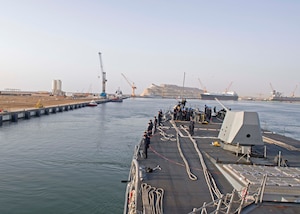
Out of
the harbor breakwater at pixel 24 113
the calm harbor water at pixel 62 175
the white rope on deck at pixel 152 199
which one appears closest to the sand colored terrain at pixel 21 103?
the harbor breakwater at pixel 24 113

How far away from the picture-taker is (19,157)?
19.8 meters

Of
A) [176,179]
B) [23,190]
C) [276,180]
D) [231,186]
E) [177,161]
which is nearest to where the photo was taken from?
[276,180]

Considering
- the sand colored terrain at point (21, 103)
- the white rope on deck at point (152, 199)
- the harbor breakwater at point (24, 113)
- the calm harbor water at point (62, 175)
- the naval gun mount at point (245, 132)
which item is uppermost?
the naval gun mount at point (245, 132)

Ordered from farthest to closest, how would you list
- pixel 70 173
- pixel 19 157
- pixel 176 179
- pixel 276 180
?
1. pixel 19 157
2. pixel 70 173
3. pixel 176 179
4. pixel 276 180

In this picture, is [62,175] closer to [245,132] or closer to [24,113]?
[245,132]

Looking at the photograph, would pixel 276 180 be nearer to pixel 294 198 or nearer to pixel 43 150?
pixel 294 198

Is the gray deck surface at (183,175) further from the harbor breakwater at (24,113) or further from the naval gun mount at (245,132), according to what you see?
the harbor breakwater at (24,113)

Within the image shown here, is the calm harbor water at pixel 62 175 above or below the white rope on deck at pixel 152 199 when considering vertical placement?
below

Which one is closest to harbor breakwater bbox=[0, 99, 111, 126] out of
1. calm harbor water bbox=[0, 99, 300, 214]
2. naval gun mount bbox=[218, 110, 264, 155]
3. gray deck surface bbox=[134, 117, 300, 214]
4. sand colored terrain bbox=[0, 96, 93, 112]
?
sand colored terrain bbox=[0, 96, 93, 112]

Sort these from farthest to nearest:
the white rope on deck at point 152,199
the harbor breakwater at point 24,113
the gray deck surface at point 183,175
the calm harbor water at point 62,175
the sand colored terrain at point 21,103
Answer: the sand colored terrain at point 21,103
the harbor breakwater at point 24,113
the calm harbor water at point 62,175
the gray deck surface at point 183,175
the white rope on deck at point 152,199

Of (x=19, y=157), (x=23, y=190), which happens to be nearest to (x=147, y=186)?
(x=23, y=190)

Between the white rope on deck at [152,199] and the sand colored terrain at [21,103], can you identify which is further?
the sand colored terrain at [21,103]

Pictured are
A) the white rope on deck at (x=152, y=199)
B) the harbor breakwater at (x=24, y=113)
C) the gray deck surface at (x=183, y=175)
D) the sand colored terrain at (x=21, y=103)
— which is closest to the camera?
the white rope on deck at (x=152, y=199)

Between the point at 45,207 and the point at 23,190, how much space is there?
2.36m
